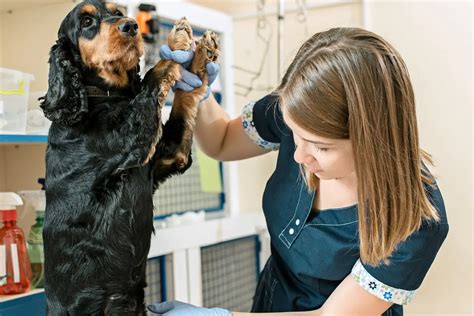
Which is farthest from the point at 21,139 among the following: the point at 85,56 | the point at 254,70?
the point at 254,70

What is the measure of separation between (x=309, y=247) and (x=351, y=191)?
166mm

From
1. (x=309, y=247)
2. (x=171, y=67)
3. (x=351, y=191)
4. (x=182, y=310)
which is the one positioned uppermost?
(x=171, y=67)

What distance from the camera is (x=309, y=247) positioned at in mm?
1344

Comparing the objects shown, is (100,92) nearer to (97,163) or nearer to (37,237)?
(97,163)

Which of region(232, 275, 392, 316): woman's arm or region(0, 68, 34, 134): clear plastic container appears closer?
region(232, 275, 392, 316): woman's arm

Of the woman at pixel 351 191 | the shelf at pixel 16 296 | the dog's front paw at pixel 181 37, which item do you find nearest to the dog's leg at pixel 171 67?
the dog's front paw at pixel 181 37

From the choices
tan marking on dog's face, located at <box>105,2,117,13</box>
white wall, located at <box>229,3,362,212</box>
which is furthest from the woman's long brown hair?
white wall, located at <box>229,3,362,212</box>

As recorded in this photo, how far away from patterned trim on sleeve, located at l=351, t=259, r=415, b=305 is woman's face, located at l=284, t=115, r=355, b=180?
0.22m

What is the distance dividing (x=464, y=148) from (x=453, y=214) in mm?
264

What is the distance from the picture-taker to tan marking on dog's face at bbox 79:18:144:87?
1056 mm

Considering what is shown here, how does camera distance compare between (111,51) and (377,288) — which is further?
(377,288)

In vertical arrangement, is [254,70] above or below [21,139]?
above

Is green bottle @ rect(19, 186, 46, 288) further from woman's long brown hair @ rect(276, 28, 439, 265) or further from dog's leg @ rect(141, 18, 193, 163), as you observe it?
woman's long brown hair @ rect(276, 28, 439, 265)

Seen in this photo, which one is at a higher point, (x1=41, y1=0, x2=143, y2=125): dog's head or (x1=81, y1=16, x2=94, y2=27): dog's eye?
(x1=81, y1=16, x2=94, y2=27): dog's eye
